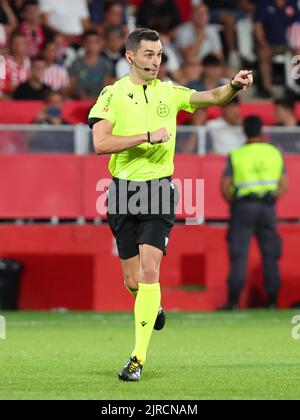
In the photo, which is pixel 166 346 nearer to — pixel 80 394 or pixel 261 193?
pixel 80 394

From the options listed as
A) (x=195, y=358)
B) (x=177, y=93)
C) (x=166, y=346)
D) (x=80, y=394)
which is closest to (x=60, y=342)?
(x=166, y=346)

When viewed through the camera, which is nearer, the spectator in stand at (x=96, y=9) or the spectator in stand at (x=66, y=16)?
the spectator in stand at (x=66, y=16)

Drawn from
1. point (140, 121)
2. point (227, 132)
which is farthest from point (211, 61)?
point (140, 121)

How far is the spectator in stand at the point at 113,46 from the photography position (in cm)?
2078

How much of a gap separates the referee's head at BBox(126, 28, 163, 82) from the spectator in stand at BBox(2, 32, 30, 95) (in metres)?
9.29

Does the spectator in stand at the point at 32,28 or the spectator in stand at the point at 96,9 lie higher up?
the spectator in stand at the point at 96,9

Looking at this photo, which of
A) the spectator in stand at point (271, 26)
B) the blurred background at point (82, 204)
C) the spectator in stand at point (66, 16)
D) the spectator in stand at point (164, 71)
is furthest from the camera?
the spectator in stand at point (271, 26)

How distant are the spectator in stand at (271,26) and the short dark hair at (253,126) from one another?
4.44 meters

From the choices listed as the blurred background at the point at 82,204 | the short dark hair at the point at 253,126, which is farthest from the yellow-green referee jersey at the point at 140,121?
the blurred background at the point at 82,204

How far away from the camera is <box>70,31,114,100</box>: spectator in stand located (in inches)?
798

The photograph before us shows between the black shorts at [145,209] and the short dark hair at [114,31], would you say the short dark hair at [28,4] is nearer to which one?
the short dark hair at [114,31]

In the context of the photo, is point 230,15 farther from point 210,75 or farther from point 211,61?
point 210,75

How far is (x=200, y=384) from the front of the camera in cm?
976

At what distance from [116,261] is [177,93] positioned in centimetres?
749
